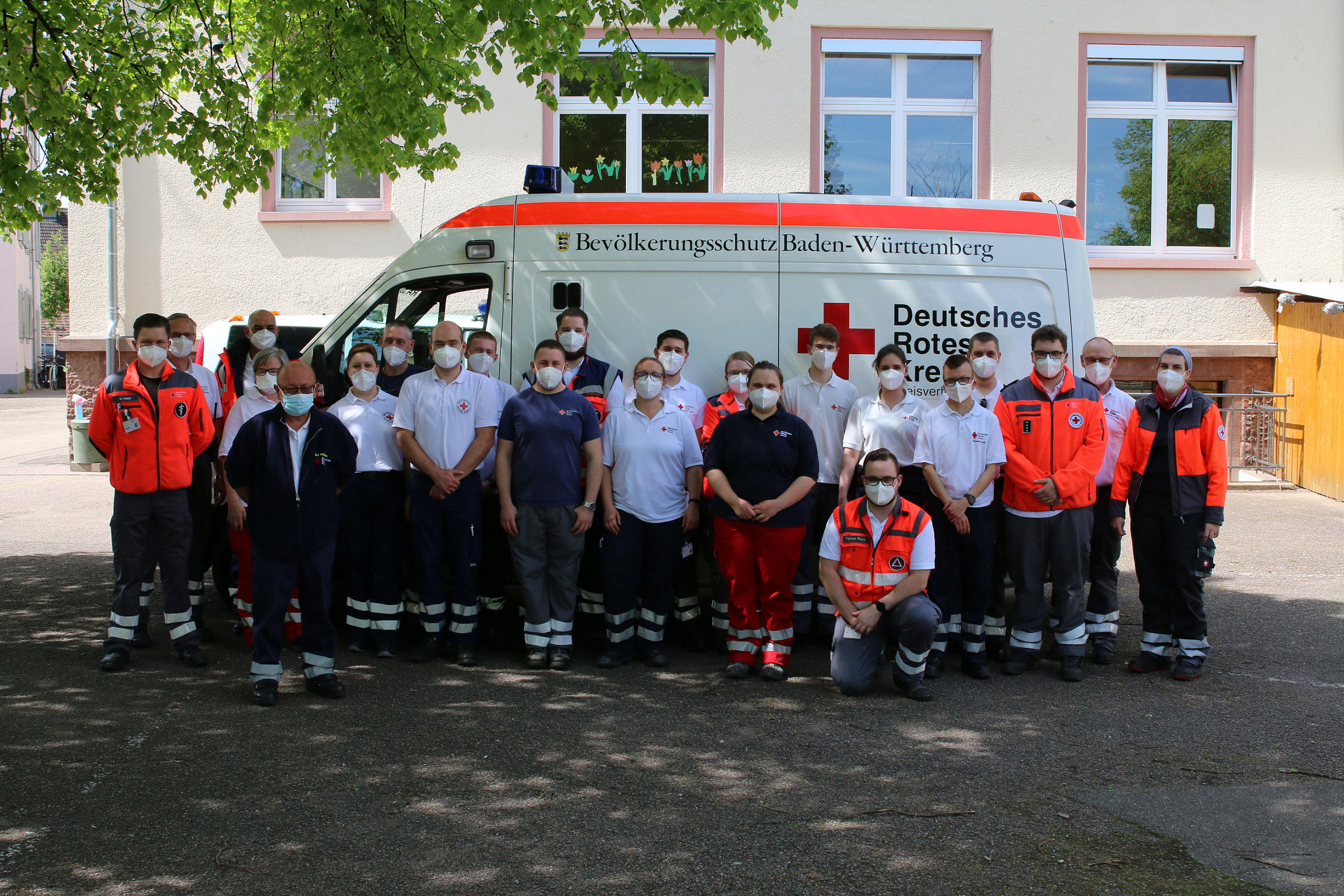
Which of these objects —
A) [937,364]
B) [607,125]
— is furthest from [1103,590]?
[607,125]

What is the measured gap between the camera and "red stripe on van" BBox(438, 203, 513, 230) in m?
6.97

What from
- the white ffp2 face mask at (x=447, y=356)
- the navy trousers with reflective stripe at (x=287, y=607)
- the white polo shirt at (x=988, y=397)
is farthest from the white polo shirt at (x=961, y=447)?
the navy trousers with reflective stripe at (x=287, y=607)

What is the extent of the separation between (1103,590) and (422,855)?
175 inches

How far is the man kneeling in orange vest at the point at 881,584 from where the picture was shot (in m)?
5.80

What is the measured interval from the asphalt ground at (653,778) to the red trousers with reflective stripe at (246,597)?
0.18 meters

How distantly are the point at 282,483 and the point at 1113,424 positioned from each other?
16.0ft

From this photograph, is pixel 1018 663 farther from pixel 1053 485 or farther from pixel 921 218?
pixel 921 218

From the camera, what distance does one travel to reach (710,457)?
20.6 ft

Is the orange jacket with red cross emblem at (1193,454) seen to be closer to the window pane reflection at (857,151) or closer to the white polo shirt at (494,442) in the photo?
the white polo shirt at (494,442)

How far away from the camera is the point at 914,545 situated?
Answer: 5.85 metres

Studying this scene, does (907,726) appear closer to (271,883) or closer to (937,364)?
(937,364)

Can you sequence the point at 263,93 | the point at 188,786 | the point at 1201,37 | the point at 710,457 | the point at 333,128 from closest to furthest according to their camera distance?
1. the point at 188,786
2. the point at 710,457
3. the point at 263,93
4. the point at 333,128
5. the point at 1201,37

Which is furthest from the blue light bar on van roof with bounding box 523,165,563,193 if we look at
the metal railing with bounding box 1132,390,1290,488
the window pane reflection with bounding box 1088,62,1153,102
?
the metal railing with bounding box 1132,390,1290,488

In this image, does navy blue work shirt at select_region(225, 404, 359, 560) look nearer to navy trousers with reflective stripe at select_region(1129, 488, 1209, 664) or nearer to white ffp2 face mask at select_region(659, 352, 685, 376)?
white ffp2 face mask at select_region(659, 352, 685, 376)
